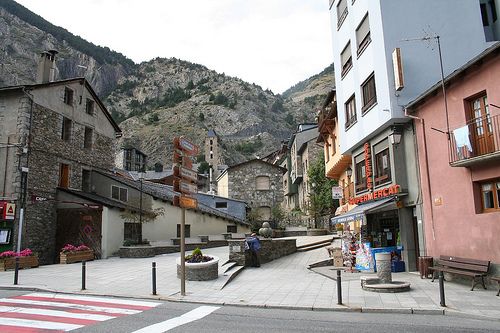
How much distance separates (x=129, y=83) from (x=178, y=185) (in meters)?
141

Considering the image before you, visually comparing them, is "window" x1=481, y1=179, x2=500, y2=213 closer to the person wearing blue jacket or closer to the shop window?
the shop window

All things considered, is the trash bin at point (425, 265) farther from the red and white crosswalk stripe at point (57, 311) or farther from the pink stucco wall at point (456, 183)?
the red and white crosswalk stripe at point (57, 311)

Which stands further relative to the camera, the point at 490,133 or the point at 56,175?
the point at 56,175

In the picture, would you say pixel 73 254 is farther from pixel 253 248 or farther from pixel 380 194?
pixel 380 194

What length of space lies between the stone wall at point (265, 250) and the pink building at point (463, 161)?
24.2ft

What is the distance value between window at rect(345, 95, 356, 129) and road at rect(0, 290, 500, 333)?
486 inches

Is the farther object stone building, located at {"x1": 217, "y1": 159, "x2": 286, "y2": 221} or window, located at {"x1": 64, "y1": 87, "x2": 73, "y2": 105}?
stone building, located at {"x1": 217, "y1": 159, "x2": 286, "y2": 221}

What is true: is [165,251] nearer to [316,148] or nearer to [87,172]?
[87,172]

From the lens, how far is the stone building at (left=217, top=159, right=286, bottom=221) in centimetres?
5016

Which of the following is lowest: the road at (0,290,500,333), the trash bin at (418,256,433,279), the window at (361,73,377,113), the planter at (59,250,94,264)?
the road at (0,290,500,333)

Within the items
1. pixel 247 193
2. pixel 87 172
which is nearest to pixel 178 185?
pixel 87 172

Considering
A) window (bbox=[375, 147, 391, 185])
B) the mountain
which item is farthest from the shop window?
the mountain

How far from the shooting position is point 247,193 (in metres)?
50.4

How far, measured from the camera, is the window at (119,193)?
26725 millimetres
